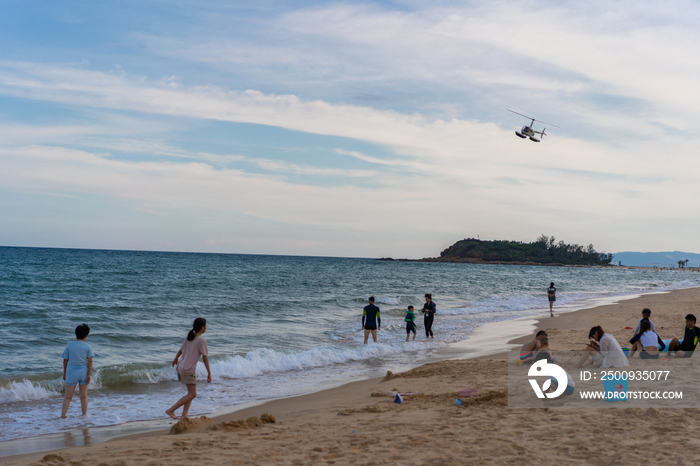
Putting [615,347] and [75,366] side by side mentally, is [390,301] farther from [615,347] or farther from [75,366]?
[75,366]

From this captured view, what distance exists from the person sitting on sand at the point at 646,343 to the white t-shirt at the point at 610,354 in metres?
1.48

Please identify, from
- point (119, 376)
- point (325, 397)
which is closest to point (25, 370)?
point (119, 376)

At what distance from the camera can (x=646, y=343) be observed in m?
9.85

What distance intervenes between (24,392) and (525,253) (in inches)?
7090

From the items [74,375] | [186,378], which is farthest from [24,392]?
[186,378]

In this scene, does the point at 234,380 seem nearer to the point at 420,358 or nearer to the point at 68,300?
the point at 420,358

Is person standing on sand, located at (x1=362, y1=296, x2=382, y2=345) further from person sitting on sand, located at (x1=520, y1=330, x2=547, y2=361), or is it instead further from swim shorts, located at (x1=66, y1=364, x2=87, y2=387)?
swim shorts, located at (x1=66, y1=364, x2=87, y2=387)

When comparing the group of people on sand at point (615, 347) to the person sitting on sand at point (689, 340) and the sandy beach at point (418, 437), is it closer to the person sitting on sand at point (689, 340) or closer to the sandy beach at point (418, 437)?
the person sitting on sand at point (689, 340)

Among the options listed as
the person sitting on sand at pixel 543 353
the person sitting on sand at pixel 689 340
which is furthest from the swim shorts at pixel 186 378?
the person sitting on sand at pixel 689 340

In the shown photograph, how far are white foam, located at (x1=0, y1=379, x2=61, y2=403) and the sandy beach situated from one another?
365 cm

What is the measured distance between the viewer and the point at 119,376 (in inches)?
399

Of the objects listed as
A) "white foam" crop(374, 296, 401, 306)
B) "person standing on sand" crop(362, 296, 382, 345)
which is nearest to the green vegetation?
"white foam" crop(374, 296, 401, 306)

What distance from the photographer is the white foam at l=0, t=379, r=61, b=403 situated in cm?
866

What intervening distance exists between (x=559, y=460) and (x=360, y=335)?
13252 mm
